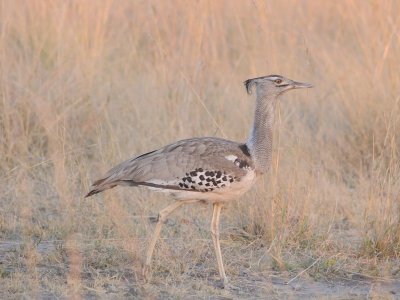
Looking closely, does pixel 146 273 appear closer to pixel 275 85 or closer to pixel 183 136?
pixel 275 85

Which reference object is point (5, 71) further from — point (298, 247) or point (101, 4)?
point (298, 247)

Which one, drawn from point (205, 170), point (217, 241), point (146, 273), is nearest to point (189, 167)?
point (205, 170)

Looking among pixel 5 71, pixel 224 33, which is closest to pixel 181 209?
pixel 5 71

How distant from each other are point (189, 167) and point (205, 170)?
0.08 meters

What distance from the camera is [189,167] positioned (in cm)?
399

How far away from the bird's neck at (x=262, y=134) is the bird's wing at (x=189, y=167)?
5cm

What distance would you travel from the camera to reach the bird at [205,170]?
3939mm

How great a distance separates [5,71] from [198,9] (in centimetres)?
143

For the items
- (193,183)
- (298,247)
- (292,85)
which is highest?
(292,85)

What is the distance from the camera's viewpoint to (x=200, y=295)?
12.5ft

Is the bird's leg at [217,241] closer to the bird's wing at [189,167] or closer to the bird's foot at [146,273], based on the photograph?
the bird's wing at [189,167]

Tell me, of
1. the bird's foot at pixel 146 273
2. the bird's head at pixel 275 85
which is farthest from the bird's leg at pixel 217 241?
the bird's head at pixel 275 85

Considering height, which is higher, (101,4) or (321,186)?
(101,4)

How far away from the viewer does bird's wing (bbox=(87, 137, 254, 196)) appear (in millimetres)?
3934
